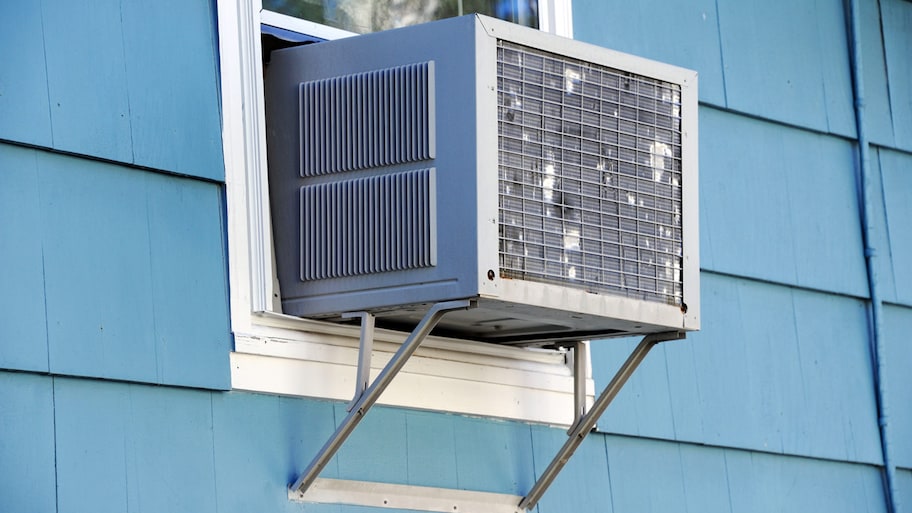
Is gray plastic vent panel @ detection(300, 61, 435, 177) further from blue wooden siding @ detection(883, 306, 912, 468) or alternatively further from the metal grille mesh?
blue wooden siding @ detection(883, 306, 912, 468)

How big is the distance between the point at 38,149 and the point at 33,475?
2.14ft

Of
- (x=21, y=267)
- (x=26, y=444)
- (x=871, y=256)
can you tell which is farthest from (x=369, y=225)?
(x=871, y=256)

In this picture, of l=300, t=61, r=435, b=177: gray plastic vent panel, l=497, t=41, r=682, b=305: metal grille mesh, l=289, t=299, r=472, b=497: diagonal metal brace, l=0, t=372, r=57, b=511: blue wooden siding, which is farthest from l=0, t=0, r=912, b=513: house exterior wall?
l=497, t=41, r=682, b=305: metal grille mesh

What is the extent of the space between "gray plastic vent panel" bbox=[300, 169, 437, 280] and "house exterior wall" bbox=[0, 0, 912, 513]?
0.68 feet

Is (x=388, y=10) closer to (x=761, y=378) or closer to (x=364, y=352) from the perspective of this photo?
(x=364, y=352)

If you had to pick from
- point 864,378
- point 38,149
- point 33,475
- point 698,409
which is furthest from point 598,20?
point 33,475

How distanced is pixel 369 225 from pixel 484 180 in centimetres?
29

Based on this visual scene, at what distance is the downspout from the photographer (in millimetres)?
4562

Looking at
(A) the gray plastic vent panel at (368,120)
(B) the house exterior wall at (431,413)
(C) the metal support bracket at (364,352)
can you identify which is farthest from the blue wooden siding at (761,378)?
(A) the gray plastic vent panel at (368,120)

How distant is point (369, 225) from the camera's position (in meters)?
3.23

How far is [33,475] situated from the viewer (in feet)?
9.37

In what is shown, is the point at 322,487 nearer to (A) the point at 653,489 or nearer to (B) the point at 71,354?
(B) the point at 71,354

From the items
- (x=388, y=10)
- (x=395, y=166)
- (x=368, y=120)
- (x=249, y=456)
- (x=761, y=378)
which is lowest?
(x=249, y=456)

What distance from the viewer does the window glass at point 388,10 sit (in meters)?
3.55
